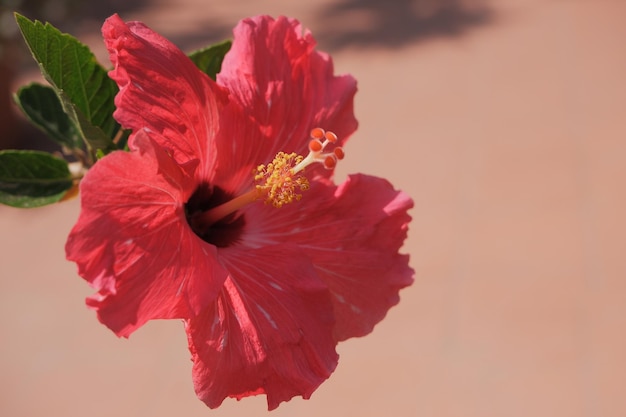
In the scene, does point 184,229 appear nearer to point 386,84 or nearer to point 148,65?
point 148,65

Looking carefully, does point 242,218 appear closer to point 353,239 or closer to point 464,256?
point 353,239

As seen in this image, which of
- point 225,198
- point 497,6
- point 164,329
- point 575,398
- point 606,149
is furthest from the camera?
point 497,6

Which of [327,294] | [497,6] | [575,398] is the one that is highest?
[497,6]

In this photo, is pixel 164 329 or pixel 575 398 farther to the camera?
pixel 164 329

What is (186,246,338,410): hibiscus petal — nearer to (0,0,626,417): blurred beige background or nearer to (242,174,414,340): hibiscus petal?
(242,174,414,340): hibiscus petal

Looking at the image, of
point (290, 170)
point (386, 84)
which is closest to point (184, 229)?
point (290, 170)
